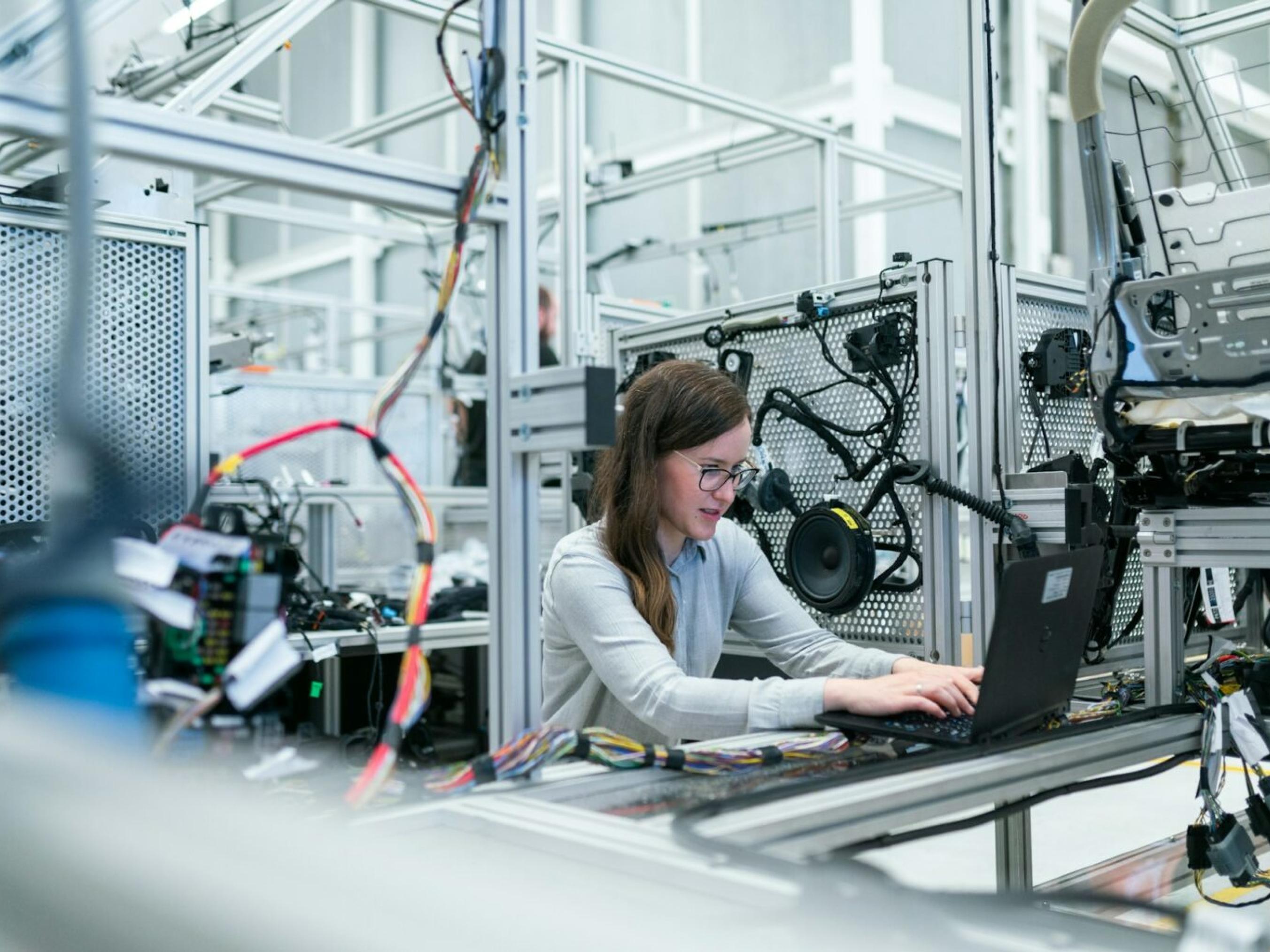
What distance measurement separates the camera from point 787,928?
62cm

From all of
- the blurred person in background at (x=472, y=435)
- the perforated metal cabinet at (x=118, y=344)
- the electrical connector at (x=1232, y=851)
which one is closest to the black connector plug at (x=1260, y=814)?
the electrical connector at (x=1232, y=851)

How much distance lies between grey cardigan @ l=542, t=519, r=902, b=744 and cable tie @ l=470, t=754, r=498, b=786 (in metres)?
0.33

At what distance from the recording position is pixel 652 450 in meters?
1.56

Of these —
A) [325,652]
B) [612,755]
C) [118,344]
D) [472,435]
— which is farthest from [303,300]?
[612,755]

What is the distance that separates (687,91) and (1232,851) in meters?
2.64

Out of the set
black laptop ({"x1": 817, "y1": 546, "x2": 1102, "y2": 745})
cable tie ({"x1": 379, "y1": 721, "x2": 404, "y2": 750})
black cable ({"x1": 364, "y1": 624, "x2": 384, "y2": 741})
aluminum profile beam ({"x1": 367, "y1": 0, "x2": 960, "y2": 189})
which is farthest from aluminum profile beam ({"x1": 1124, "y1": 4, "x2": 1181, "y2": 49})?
black cable ({"x1": 364, "y1": 624, "x2": 384, "y2": 741})

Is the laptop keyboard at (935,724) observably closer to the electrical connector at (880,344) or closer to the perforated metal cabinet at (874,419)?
the perforated metal cabinet at (874,419)

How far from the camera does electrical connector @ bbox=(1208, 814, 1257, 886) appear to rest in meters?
1.25

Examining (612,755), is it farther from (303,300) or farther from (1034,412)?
(303,300)

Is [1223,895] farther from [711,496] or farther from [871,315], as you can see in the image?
[711,496]

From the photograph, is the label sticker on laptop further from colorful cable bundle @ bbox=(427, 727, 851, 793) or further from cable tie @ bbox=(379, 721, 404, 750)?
cable tie @ bbox=(379, 721, 404, 750)

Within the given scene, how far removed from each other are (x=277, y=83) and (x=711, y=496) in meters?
8.24

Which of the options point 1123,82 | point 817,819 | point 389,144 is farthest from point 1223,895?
point 389,144

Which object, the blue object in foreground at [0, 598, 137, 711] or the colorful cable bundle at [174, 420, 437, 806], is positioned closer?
the blue object in foreground at [0, 598, 137, 711]
